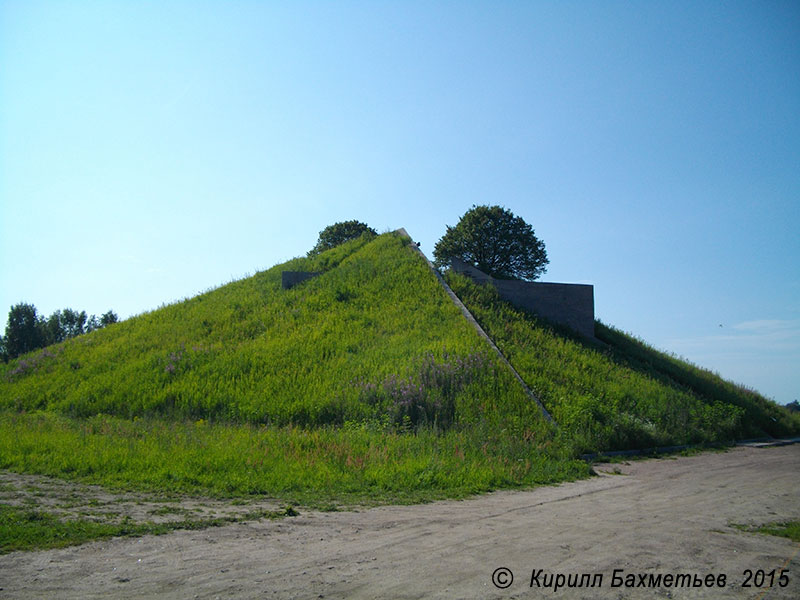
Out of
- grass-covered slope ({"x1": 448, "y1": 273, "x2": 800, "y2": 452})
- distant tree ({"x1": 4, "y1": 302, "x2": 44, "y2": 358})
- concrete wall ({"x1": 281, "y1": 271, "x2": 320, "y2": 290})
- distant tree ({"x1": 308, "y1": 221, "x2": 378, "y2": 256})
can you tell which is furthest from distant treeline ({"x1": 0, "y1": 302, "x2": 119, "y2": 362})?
grass-covered slope ({"x1": 448, "y1": 273, "x2": 800, "y2": 452})

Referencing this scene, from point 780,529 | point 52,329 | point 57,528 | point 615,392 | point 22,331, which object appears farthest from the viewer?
point 52,329

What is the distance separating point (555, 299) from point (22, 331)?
49.9 m

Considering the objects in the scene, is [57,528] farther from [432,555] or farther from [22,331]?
[22,331]

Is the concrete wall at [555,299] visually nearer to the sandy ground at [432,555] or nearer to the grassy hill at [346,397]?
the grassy hill at [346,397]

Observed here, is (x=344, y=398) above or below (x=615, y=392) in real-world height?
below

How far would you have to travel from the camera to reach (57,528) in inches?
239

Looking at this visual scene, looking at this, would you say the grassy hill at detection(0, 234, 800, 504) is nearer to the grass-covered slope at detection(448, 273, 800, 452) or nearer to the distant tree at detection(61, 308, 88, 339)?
the grass-covered slope at detection(448, 273, 800, 452)

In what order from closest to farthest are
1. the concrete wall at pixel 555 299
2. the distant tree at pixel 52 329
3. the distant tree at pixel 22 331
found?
1. the concrete wall at pixel 555 299
2. the distant tree at pixel 22 331
3. the distant tree at pixel 52 329

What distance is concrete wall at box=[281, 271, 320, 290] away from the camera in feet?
86.5

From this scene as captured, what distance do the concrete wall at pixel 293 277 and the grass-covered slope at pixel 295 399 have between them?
0.67m

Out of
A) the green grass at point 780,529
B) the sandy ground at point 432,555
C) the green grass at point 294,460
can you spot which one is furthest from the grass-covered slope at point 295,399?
the green grass at point 780,529

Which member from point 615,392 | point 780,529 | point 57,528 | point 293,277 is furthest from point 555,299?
point 57,528

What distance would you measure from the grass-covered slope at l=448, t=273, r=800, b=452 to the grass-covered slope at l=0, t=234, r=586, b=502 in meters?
1.24

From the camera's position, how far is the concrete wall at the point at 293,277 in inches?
1038
